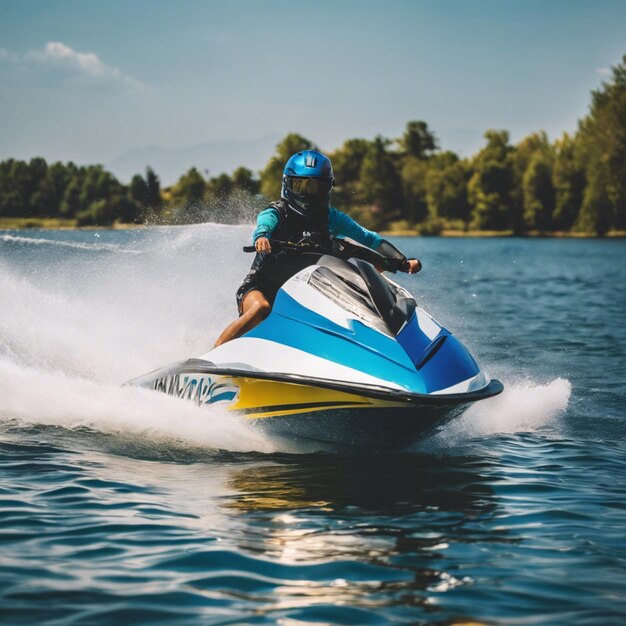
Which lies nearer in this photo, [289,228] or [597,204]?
[289,228]

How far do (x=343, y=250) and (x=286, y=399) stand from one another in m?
1.44

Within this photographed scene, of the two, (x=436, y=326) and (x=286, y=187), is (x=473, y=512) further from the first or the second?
(x=286, y=187)

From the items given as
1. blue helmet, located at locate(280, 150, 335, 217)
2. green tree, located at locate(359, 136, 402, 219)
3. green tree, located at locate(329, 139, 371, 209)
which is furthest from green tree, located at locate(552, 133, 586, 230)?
blue helmet, located at locate(280, 150, 335, 217)

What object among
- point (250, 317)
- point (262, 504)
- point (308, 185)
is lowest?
Answer: point (262, 504)

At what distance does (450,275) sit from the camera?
128 ft

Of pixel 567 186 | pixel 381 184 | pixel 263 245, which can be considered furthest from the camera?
pixel 381 184

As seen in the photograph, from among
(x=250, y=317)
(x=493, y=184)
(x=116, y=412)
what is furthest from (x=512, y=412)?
(x=493, y=184)

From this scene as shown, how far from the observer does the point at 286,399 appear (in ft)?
20.3

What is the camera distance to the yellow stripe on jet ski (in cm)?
591

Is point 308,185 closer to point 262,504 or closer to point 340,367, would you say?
point 340,367

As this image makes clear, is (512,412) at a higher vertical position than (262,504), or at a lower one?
higher

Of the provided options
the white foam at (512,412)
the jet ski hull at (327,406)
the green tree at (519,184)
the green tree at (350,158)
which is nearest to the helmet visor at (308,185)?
the jet ski hull at (327,406)

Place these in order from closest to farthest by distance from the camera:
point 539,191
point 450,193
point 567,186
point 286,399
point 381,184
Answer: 1. point 286,399
2. point 567,186
3. point 539,191
4. point 450,193
5. point 381,184

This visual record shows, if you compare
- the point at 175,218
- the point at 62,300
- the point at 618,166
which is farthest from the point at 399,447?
the point at 618,166
